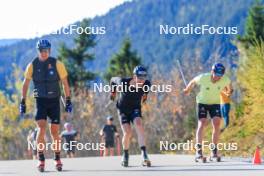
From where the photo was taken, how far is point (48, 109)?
47.3ft

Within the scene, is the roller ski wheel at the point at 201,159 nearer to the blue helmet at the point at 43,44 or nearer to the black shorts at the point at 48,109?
the black shorts at the point at 48,109

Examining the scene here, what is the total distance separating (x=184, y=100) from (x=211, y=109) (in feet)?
61.2

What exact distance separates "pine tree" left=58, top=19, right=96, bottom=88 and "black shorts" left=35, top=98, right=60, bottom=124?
49050 mm

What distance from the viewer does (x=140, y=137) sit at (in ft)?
49.4

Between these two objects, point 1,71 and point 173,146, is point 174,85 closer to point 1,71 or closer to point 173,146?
point 173,146

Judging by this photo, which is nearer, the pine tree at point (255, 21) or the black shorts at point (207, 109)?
the black shorts at point (207, 109)

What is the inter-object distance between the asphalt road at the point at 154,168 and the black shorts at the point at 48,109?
0.89m

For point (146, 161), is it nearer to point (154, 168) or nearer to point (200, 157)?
point (154, 168)

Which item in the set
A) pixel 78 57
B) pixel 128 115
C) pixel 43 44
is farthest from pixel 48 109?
pixel 78 57

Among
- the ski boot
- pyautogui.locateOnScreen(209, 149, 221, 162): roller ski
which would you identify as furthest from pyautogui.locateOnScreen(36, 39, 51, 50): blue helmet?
pyautogui.locateOnScreen(209, 149, 221, 162): roller ski

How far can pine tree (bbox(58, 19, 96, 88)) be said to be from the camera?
64750 millimetres

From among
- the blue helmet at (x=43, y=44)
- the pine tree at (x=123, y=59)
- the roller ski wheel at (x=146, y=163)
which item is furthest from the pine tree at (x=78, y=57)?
the blue helmet at (x=43, y=44)

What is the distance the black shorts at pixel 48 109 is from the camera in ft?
47.1

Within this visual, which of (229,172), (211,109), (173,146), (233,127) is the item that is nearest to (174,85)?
(173,146)
